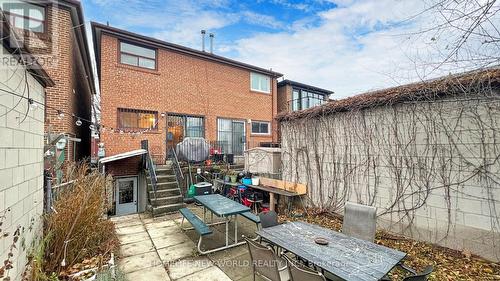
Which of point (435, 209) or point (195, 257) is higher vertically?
point (435, 209)

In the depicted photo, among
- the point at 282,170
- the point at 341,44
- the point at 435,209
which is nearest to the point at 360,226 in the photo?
the point at 435,209

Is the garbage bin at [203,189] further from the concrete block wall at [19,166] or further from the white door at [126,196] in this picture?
the concrete block wall at [19,166]

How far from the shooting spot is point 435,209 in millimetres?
4406

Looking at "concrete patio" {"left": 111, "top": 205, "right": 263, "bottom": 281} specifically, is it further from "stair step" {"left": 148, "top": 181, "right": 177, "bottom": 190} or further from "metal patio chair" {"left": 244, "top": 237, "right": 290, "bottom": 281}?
"stair step" {"left": 148, "top": 181, "right": 177, "bottom": 190}


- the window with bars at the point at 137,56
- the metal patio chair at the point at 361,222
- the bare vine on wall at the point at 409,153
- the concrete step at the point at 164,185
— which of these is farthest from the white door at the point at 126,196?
the metal patio chair at the point at 361,222

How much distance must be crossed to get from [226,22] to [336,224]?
29.6ft

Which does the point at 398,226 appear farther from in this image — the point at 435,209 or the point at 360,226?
the point at 360,226

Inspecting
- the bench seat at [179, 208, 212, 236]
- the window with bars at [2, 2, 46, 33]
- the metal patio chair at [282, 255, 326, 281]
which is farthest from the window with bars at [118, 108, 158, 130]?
the metal patio chair at [282, 255, 326, 281]

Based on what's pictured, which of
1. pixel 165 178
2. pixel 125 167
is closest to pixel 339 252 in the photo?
pixel 165 178

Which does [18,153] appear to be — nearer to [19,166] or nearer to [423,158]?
[19,166]

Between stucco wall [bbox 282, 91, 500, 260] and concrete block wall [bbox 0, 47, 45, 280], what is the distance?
6.32m

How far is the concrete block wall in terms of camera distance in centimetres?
215

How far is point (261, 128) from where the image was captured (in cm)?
1389

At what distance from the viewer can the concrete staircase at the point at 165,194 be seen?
676cm
